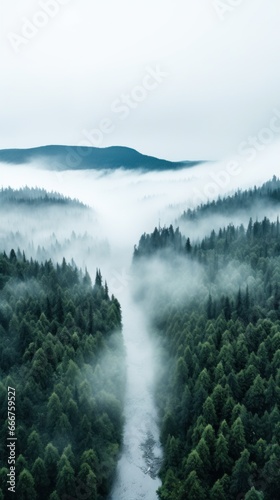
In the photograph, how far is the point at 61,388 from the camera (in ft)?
307

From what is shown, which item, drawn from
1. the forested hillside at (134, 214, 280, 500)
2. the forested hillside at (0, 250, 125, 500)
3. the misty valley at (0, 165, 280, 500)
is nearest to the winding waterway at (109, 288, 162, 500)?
the misty valley at (0, 165, 280, 500)

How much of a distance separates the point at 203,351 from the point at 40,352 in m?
38.3

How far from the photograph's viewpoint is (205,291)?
145 metres

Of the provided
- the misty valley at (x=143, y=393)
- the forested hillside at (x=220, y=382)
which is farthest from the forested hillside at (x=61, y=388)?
the forested hillside at (x=220, y=382)

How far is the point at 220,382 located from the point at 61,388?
111 feet

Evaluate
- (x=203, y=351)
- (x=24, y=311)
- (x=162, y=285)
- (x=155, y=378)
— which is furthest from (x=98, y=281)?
(x=203, y=351)

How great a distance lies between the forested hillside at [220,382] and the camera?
252ft

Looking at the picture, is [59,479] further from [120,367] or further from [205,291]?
[205,291]

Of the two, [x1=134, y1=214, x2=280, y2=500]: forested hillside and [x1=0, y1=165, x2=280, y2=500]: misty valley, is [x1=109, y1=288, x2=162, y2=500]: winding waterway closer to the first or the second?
[x1=0, y1=165, x2=280, y2=500]: misty valley

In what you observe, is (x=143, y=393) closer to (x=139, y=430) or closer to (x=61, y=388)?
(x=139, y=430)

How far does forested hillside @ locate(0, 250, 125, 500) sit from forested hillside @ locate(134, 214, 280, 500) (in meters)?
13.1

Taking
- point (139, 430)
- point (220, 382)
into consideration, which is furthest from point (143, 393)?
point (220, 382)

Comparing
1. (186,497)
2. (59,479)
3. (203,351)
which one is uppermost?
(203,351)

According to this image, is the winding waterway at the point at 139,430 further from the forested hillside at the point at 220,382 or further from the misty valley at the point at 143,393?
the forested hillside at the point at 220,382
